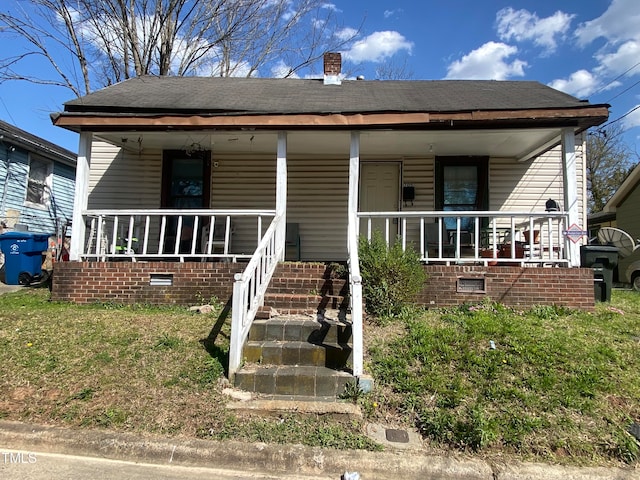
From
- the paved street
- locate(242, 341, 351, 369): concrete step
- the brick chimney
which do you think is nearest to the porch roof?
the brick chimney

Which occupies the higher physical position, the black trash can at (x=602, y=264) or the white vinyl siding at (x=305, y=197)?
the white vinyl siding at (x=305, y=197)

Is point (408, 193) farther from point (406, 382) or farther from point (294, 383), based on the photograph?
point (294, 383)

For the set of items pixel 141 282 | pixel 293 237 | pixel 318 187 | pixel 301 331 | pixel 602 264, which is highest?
pixel 318 187

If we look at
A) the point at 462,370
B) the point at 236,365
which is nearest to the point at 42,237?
the point at 236,365

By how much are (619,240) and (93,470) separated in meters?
8.49

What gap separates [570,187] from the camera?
228 inches

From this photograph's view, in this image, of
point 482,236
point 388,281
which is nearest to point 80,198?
point 388,281

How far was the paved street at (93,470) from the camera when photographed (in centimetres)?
265

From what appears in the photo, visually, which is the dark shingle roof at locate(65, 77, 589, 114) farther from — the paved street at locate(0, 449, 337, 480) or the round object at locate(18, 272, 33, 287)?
the paved street at locate(0, 449, 337, 480)

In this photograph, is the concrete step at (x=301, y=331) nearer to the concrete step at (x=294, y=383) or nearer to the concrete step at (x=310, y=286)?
the concrete step at (x=294, y=383)

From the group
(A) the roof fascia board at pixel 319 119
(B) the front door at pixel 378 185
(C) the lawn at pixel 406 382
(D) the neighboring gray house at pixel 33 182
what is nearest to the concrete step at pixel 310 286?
(C) the lawn at pixel 406 382

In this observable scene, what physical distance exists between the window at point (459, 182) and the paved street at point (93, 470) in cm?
650

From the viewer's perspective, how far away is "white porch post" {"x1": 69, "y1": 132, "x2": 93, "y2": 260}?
5965 mm

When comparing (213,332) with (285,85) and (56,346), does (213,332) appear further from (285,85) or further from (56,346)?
(285,85)
